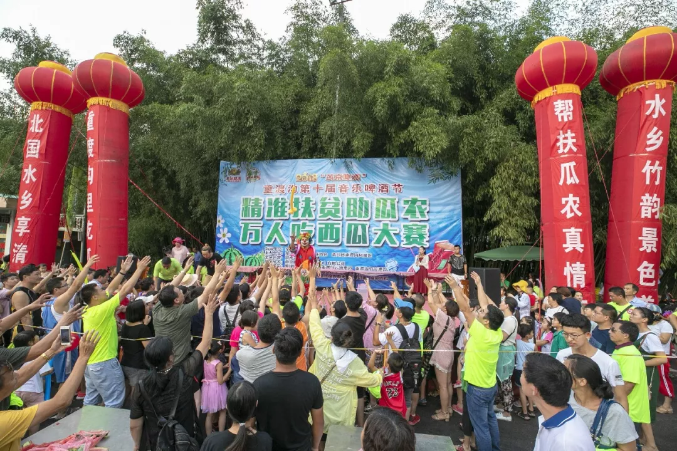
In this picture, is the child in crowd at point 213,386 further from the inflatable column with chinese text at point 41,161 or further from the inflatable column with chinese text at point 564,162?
the inflatable column with chinese text at point 41,161

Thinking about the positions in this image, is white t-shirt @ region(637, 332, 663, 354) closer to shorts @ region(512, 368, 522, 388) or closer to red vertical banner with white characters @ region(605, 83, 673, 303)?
shorts @ region(512, 368, 522, 388)

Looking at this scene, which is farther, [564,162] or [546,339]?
[564,162]

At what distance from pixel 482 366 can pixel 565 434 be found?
1359 millimetres

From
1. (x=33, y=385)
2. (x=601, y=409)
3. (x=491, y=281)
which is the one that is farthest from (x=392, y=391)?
(x=33, y=385)

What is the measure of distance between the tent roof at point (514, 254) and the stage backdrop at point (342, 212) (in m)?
0.77

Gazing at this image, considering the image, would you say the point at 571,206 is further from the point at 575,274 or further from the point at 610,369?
the point at 610,369

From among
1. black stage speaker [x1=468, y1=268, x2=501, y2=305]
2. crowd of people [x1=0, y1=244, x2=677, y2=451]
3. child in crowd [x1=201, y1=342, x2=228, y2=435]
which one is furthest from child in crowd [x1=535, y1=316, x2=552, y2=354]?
child in crowd [x1=201, y1=342, x2=228, y2=435]

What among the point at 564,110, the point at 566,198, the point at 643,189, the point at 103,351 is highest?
the point at 564,110

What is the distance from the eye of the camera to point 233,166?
10195 mm

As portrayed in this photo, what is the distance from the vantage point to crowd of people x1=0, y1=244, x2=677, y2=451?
169cm

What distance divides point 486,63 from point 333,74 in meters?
3.97

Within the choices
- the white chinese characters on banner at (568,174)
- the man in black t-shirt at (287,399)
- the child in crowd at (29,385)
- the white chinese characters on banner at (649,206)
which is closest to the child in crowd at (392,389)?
the man in black t-shirt at (287,399)

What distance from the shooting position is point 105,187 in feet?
28.4

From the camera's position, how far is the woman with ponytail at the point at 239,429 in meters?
1.58
